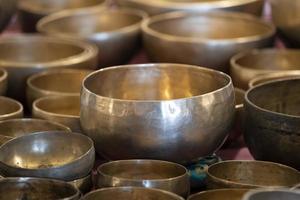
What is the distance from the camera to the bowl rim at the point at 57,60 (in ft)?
4.51

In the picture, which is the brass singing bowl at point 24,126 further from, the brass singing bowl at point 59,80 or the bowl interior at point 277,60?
the bowl interior at point 277,60

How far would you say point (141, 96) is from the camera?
4.03 feet

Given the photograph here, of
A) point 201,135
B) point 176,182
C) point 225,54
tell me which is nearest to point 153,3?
point 225,54

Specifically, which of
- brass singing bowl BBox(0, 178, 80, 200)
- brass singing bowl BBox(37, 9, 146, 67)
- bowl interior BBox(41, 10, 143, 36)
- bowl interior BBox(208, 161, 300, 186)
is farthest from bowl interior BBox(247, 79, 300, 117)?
bowl interior BBox(41, 10, 143, 36)

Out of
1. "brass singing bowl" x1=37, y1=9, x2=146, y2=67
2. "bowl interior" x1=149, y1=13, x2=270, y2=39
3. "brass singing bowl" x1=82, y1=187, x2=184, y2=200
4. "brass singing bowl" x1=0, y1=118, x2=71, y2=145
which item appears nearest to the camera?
"brass singing bowl" x1=82, y1=187, x2=184, y2=200

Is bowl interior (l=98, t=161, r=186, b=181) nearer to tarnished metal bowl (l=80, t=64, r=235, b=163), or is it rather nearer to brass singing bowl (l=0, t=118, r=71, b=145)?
tarnished metal bowl (l=80, t=64, r=235, b=163)

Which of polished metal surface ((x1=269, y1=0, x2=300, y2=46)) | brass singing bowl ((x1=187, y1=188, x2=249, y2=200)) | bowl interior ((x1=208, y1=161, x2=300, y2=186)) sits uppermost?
polished metal surface ((x1=269, y1=0, x2=300, y2=46))

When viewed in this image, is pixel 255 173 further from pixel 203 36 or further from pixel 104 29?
pixel 104 29

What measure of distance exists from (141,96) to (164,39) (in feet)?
0.81

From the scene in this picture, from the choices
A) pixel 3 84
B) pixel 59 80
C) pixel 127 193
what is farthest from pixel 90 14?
pixel 127 193

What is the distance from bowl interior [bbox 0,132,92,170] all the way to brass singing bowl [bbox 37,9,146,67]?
20.3 inches

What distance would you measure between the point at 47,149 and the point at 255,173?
28 centimetres

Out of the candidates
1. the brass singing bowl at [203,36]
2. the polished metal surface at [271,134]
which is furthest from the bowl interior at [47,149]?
the brass singing bowl at [203,36]

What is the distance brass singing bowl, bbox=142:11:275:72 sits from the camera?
143 centimetres
